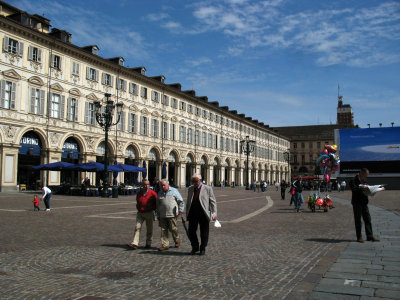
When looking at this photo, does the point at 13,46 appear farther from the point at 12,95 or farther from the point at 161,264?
the point at 161,264

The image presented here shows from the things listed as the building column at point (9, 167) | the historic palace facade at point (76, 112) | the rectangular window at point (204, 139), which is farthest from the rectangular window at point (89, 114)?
the rectangular window at point (204, 139)

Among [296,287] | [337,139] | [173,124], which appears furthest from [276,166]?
[296,287]

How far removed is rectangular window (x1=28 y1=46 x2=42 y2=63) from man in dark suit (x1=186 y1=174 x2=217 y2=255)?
31388 mm

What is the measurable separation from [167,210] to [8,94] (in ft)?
95.5

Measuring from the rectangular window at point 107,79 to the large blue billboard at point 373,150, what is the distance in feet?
107

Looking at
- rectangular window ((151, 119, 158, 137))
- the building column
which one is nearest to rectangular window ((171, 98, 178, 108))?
rectangular window ((151, 119, 158, 137))

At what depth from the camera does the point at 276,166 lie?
320 ft

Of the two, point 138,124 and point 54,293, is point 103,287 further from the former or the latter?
point 138,124

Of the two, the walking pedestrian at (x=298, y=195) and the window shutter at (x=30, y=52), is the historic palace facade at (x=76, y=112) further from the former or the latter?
the walking pedestrian at (x=298, y=195)

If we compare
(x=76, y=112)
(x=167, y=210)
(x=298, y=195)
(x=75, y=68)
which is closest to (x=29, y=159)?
(x=76, y=112)

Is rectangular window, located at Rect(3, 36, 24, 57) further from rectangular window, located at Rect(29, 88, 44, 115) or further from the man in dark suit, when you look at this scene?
the man in dark suit

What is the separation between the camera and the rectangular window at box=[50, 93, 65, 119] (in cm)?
3634

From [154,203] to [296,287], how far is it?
4.11 meters

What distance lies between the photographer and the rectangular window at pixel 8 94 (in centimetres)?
3200
